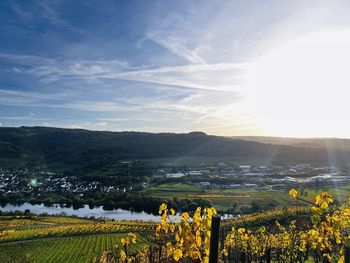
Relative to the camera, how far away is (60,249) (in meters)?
44.6

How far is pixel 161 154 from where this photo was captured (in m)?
185

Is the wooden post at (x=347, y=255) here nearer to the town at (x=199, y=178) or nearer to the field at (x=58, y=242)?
the field at (x=58, y=242)

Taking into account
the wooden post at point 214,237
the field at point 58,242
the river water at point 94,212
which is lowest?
the river water at point 94,212

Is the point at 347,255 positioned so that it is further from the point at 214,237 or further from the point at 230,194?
the point at 230,194

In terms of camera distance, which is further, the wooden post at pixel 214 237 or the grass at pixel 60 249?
the grass at pixel 60 249

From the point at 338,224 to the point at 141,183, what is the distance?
119 meters

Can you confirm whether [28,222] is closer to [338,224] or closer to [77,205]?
[77,205]

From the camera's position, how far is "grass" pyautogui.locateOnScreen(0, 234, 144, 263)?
1521 inches

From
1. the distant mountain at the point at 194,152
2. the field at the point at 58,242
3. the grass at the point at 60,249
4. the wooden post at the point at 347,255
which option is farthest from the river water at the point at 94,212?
the wooden post at the point at 347,255

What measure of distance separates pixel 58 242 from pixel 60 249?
5185 millimetres

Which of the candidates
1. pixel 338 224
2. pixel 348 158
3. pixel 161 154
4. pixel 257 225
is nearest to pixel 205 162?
pixel 161 154

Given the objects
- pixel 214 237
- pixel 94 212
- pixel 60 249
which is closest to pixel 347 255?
pixel 214 237

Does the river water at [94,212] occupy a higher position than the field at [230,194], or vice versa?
the field at [230,194]

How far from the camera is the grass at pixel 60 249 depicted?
127ft
